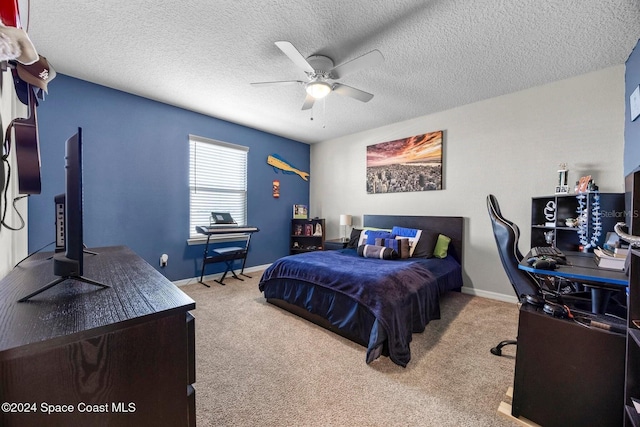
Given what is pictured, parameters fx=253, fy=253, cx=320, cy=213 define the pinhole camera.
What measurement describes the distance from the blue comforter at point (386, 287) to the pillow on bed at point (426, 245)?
669mm

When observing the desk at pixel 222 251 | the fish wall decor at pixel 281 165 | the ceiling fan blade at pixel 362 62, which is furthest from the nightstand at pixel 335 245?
the ceiling fan blade at pixel 362 62

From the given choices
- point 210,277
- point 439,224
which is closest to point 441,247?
point 439,224

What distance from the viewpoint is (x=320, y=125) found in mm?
4316

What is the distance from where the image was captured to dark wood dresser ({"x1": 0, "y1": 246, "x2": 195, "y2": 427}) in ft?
1.89

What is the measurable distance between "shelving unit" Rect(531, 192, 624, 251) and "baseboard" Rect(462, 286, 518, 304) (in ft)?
2.52

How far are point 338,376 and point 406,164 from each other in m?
3.24

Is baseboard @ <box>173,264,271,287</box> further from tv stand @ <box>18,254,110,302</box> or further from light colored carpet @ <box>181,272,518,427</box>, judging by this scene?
tv stand @ <box>18,254,110,302</box>

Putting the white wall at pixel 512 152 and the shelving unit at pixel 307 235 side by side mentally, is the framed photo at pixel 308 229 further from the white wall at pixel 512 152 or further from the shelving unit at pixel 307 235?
the white wall at pixel 512 152

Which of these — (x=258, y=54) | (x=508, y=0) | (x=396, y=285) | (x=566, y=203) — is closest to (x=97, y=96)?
(x=258, y=54)

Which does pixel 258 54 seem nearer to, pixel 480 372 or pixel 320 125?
pixel 320 125

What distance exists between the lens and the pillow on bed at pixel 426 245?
11.1ft

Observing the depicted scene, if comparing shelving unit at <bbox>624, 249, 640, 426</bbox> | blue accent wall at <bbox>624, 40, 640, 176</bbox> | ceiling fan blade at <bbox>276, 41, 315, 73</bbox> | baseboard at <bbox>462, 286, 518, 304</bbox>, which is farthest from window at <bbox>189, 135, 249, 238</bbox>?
blue accent wall at <bbox>624, 40, 640, 176</bbox>

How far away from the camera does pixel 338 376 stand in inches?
68.8

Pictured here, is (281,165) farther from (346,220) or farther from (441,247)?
(441,247)
